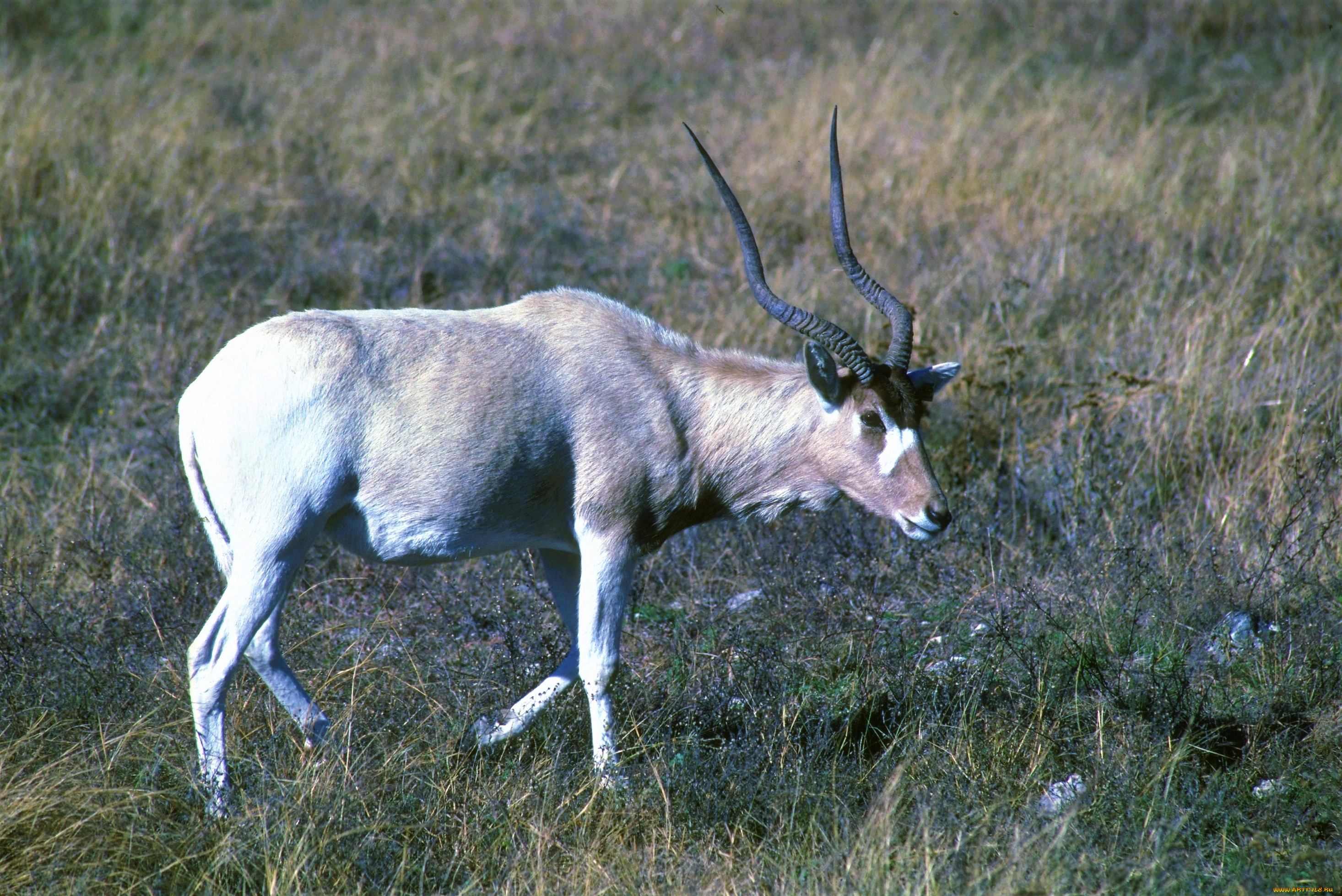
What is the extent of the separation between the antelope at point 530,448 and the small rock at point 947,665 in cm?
83

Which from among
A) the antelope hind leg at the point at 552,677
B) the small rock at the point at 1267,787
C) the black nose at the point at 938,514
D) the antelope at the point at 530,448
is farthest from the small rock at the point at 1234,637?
the antelope hind leg at the point at 552,677

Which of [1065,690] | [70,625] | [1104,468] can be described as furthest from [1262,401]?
[70,625]

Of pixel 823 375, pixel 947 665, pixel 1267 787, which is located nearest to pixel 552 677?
pixel 823 375

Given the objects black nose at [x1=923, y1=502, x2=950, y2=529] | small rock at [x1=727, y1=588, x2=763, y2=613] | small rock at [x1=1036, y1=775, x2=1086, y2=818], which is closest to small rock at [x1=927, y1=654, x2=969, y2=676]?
small rock at [x1=1036, y1=775, x2=1086, y2=818]

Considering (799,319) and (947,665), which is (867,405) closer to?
(799,319)

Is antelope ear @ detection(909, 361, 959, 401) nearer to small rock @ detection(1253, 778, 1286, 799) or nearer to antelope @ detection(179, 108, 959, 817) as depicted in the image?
antelope @ detection(179, 108, 959, 817)

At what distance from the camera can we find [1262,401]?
296 inches

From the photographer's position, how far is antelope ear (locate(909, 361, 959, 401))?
5.21m

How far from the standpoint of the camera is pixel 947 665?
5.60m

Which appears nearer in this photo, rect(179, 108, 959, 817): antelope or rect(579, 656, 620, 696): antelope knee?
rect(179, 108, 959, 817): antelope

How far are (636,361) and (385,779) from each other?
196 centimetres

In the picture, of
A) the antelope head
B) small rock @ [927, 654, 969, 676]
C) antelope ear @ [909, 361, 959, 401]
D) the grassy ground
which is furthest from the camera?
small rock @ [927, 654, 969, 676]

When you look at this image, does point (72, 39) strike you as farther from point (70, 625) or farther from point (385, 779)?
point (385, 779)

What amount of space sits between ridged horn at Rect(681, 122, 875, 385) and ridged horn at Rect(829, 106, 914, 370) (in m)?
0.13
